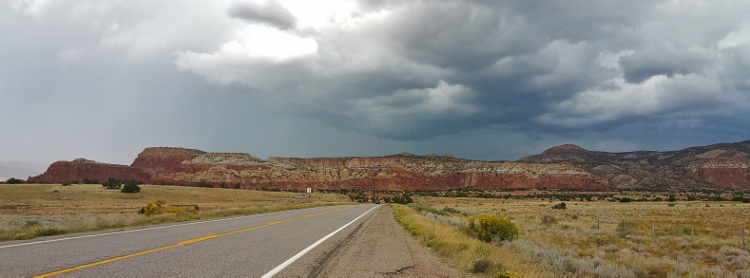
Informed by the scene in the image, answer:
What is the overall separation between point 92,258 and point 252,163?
151 meters

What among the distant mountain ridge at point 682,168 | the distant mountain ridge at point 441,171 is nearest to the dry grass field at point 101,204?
the distant mountain ridge at point 441,171

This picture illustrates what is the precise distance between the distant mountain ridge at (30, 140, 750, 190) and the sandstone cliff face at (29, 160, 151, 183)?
0.27 meters

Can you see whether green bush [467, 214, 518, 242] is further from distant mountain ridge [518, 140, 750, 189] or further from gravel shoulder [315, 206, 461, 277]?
distant mountain ridge [518, 140, 750, 189]

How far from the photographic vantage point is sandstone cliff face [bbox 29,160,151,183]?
146875 millimetres

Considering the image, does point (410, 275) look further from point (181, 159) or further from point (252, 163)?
point (181, 159)

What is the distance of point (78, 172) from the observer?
488ft

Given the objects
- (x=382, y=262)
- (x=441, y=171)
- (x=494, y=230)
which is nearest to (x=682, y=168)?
(x=441, y=171)

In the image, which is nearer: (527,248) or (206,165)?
(527,248)

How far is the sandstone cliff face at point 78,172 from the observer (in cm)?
14688

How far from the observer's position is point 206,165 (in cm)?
14925

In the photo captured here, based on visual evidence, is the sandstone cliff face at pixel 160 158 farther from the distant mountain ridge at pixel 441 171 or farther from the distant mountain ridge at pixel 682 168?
the distant mountain ridge at pixel 682 168

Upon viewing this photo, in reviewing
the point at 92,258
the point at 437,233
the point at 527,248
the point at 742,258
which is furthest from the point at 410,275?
the point at 742,258

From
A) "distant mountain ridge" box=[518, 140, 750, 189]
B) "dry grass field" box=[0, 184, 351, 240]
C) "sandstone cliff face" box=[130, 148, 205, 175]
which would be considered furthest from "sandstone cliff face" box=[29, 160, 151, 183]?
"distant mountain ridge" box=[518, 140, 750, 189]

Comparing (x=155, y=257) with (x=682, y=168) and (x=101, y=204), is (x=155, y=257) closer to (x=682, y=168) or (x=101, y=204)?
(x=101, y=204)
